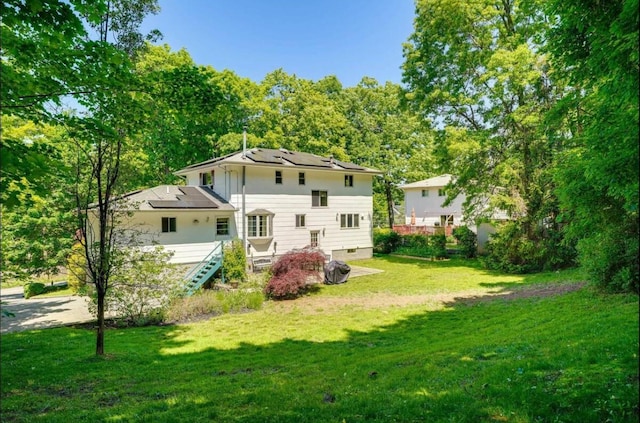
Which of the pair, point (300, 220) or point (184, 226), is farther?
point (300, 220)

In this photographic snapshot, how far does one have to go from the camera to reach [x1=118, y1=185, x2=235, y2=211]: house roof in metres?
16.9

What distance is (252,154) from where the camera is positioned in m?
21.3

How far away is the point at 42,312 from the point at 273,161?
41.8 feet

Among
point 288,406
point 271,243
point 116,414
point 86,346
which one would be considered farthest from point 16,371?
point 271,243

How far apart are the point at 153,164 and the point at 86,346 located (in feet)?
68.8

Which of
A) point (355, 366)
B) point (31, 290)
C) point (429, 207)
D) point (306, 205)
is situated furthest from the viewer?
point (429, 207)

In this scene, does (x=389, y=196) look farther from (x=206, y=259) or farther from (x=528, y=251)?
(x=206, y=259)

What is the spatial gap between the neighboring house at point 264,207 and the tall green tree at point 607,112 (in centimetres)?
1558

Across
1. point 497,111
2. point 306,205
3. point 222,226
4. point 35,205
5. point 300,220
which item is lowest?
point 222,226

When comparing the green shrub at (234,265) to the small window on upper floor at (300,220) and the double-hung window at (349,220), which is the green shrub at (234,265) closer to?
the small window on upper floor at (300,220)

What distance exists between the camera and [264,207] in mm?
20812

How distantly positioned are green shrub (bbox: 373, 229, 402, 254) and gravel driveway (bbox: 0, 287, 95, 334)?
64.7 feet

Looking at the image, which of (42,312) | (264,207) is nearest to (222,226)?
(264,207)

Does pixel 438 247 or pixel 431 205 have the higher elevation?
pixel 431 205
